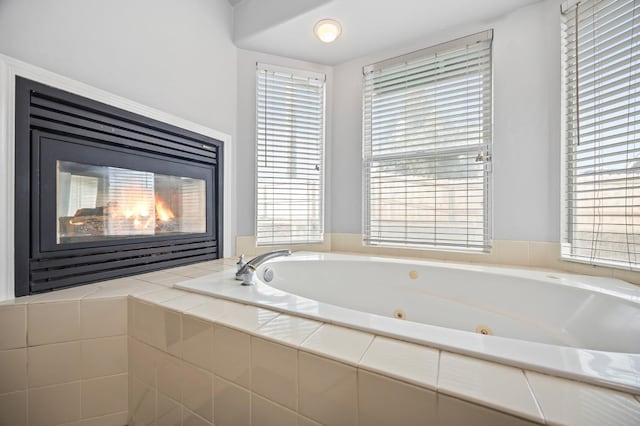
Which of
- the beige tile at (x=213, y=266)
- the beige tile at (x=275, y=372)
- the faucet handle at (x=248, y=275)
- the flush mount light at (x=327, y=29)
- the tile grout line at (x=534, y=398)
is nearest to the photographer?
the tile grout line at (x=534, y=398)

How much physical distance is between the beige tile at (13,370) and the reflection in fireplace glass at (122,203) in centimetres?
43

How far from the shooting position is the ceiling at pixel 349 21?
158 cm

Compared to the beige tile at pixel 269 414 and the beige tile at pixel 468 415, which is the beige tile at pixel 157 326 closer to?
the beige tile at pixel 269 414

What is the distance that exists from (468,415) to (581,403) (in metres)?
0.20

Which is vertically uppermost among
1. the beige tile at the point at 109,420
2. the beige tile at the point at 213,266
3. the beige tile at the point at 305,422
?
the beige tile at the point at 213,266

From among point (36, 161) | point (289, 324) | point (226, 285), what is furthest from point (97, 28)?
point (289, 324)

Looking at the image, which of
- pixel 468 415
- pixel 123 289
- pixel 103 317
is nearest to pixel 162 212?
pixel 123 289

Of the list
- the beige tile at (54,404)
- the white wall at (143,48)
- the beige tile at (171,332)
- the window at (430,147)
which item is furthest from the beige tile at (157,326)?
the window at (430,147)

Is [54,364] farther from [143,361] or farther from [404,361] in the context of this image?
[404,361]

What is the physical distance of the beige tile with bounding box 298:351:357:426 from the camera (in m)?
0.58

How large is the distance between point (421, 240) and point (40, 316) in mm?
2042

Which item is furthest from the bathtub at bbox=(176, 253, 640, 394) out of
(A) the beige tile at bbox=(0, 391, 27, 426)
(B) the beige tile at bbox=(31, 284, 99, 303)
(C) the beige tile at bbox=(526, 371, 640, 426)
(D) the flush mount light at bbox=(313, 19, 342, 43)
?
(D) the flush mount light at bbox=(313, 19, 342, 43)

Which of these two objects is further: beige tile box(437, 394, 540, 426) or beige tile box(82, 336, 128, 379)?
beige tile box(82, 336, 128, 379)

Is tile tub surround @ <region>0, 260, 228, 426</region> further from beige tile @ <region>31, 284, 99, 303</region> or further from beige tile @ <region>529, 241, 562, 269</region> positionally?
beige tile @ <region>529, 241, 562, 269</region>
